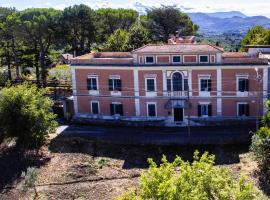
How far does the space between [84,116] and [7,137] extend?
29.2 feet

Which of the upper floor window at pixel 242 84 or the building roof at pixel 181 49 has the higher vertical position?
the building roof at pixel 181 49

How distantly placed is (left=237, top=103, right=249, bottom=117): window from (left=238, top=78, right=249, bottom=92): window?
1493mm

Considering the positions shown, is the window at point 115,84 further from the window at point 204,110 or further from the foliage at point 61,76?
the foliage at point 61,76

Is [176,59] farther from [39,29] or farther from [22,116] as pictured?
[39,29]

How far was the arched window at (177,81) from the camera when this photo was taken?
136 feet

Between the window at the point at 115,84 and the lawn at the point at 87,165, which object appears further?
the window at the point at 115,84

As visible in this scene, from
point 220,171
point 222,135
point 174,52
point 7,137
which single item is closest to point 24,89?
point 7,137

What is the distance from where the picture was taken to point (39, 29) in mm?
53781

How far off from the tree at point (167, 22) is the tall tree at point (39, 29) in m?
23.0

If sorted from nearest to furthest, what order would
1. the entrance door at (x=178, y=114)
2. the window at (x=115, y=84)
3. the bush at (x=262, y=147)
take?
the bush at (x=262, y=147)
the entrance door at (x=178, y=114)
the window at (x=115, y=84)

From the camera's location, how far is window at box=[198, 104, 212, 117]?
42250 millimetres

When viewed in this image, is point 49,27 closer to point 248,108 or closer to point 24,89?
point 24,89

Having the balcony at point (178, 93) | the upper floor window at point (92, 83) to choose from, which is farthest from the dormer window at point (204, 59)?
the upper floor window at point (92, 83)

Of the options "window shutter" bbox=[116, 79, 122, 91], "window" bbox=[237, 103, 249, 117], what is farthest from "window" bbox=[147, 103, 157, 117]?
"window" bbox=[237, 103, 249, 117]
